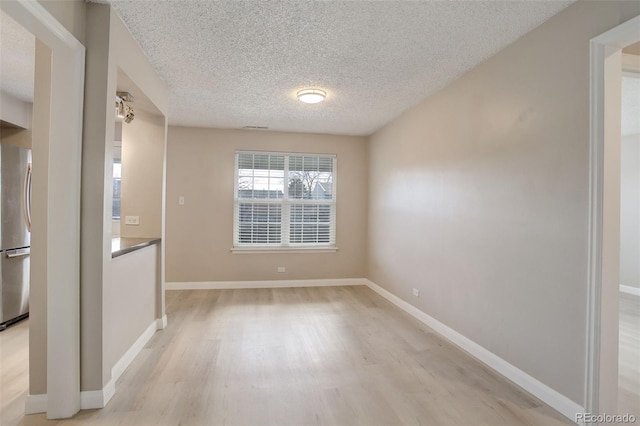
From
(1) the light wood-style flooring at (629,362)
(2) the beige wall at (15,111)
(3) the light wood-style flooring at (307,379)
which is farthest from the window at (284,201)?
(1) the light wood-style flooring at (629,362)

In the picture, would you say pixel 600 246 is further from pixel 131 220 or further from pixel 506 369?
pixel 131 220

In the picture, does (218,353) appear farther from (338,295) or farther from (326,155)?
(326,155)

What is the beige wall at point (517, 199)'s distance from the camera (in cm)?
187

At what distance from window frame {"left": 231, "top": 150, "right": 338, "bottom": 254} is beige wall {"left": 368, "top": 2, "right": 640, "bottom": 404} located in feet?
6.18

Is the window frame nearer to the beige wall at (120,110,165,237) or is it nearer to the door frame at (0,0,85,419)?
the beige wall at (120,110,165,237)

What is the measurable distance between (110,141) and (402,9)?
204cm

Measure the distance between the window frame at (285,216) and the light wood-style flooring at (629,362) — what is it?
3594 millimetres

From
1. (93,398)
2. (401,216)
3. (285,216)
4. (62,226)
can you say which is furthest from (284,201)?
(93,398)

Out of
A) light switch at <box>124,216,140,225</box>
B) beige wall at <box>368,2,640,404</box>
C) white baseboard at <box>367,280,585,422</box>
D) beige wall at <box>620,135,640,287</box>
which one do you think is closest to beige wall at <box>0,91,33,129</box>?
light switch at <box>124,216,140,225</box>

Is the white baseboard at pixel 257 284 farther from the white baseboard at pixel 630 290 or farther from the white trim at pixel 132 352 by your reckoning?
the white baseboard at pixel 630 290

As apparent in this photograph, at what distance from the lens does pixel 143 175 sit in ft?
10.5

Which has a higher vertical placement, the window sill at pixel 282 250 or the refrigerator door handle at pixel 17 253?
the refrigerator door handle at pixel 17 253

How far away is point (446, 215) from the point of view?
10.4 ft

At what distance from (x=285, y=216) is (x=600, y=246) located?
4.07 meters
